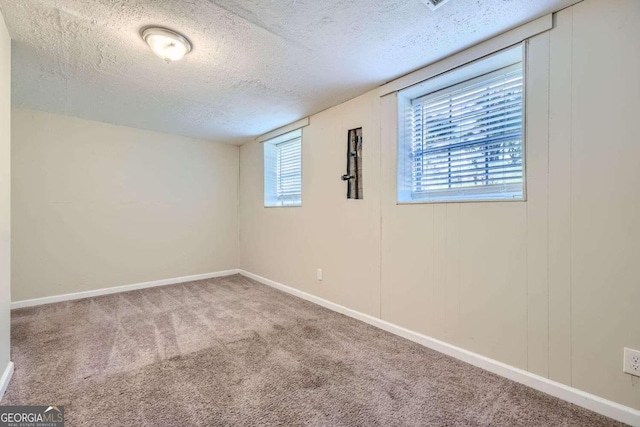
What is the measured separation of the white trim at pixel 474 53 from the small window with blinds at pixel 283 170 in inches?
62.3

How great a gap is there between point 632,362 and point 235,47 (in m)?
2.93

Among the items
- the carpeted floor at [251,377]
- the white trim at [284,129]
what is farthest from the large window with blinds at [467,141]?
the white trim at [284,129]

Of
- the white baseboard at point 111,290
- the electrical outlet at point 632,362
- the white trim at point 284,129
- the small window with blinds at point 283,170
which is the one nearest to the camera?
the electrical outlet at point 632,362

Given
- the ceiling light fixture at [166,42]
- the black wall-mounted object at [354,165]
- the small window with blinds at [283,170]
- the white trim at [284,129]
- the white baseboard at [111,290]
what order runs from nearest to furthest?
the ceiling light fixture at [166,42] → the black wall-mounted object at [354,165] → the white baseboard at [111,290] → the white trim at [284,129] → the small window with blinds at [283,170]

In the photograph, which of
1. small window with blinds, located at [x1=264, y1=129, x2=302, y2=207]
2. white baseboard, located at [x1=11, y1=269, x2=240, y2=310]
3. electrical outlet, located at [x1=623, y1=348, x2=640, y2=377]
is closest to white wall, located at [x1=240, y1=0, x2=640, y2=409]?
electrical outlet, located at [x1=623, y1=348, x2=640, y2=377]

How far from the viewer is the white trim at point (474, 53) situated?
1.68 meters

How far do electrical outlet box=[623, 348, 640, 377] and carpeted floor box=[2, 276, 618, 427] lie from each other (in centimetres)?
29

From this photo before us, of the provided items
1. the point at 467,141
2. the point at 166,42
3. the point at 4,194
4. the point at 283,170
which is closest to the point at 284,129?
the point at 283,170

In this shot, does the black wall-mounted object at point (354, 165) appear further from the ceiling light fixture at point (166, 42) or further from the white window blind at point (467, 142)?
the ceiling light fixture at point (166, 42)

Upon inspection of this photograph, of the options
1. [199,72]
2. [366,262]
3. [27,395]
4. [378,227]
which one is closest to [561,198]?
[378,227]

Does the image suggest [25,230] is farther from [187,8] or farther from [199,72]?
[187,8]

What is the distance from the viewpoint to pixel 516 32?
1763 mm

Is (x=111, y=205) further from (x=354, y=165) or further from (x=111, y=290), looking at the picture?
(x=354, y=165)

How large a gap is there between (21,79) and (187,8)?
2072 mm
